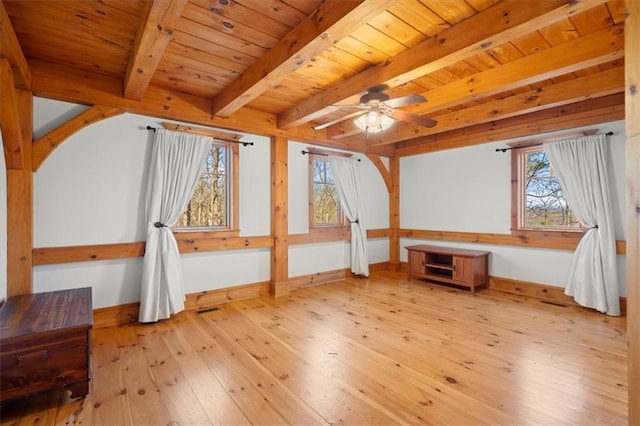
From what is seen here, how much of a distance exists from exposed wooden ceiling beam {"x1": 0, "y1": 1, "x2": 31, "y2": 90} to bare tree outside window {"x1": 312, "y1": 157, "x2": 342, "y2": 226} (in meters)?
3.32

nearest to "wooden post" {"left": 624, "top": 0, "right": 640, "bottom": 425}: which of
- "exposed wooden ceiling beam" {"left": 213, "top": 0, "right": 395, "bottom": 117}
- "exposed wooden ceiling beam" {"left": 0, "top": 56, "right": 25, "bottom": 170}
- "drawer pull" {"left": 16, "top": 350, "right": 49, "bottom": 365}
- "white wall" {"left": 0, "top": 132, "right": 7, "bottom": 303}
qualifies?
"exposed wooden ceiling beam" {"left": 213, "top": 0, "right": 395, "bottom": 117}

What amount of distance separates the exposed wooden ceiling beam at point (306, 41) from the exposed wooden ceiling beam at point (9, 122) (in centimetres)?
168

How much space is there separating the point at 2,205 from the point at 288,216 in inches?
116

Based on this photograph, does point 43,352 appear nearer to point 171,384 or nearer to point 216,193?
point 171,384

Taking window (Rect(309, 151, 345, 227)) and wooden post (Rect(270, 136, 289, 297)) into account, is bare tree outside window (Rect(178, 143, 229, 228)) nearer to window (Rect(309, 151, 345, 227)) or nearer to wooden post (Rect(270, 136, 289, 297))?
wooden post (Rect(270, 136, 289, 297))

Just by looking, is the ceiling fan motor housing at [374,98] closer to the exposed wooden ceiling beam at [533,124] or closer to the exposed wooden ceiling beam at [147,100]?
the exposed wooden ceiling beam at [147,100]

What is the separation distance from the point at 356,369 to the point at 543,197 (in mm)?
3642

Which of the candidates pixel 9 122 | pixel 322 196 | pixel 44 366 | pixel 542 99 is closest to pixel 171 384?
pixel 44 366

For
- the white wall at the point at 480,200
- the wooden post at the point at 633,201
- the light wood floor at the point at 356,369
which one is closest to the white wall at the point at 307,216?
the white wall at the point at 480,200

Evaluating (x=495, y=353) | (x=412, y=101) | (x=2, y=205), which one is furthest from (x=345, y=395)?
(x=2, y=205)

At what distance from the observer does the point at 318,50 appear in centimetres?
218

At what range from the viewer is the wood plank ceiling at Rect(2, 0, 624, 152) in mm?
1959

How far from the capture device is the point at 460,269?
14.7ft

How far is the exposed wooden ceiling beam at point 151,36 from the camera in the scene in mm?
1740
